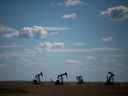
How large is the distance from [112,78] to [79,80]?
18819mm

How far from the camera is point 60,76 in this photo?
107m

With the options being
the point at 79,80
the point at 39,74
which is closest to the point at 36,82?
the point at 39,74

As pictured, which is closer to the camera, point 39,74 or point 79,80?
point 39,74

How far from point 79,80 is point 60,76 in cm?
1297

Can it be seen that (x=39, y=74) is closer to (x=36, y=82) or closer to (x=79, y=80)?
(x=36, y=82)

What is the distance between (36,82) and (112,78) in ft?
90.4

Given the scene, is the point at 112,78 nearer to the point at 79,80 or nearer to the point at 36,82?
the point at 79,80

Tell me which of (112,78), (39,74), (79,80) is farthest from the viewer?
(79,80)

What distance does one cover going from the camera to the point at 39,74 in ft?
361

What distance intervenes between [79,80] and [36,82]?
1870 centimetres

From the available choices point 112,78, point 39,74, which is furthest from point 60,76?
point 112,78

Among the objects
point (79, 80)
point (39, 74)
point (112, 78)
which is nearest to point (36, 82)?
point (39, 74)

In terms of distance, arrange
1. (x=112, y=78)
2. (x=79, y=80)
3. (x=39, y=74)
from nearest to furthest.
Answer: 1. (x=112, y=78)
2. (x=39, y=74)
3. (x=79, y=80)

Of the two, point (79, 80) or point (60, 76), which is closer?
point (60, 76)
